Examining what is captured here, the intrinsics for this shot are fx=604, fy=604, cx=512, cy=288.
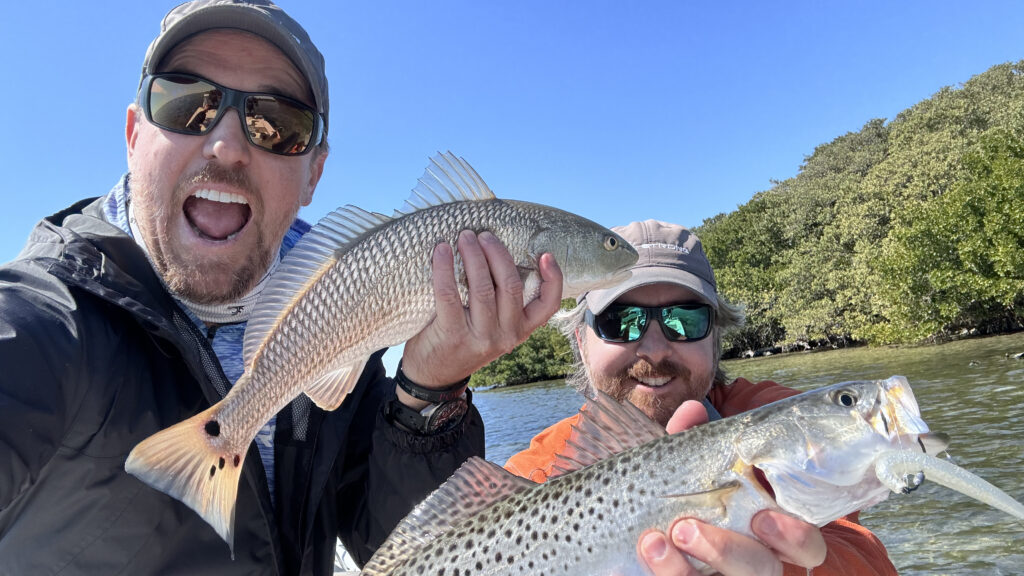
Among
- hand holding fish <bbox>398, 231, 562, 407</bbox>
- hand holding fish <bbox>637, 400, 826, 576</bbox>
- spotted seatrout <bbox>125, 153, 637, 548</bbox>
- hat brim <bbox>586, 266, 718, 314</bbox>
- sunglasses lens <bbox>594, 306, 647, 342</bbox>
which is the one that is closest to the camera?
hand holding fish <bbox>637, 400, 826, 576</bbox>

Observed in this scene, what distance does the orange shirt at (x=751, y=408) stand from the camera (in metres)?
2.79

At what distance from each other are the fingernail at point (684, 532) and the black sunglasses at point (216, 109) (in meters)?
2.53

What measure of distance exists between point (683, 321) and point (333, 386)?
2.77 metres

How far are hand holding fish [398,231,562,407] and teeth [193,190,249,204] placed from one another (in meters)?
1.13

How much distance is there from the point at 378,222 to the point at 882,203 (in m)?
50.9

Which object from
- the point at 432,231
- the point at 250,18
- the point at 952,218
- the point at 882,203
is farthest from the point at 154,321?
the point at 882,203

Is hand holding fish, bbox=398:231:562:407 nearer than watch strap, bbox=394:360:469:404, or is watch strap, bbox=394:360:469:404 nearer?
hand holding fish, bbox=398:231:562:407

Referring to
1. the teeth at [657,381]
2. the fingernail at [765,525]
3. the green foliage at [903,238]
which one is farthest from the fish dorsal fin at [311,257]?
the green foliage at [903,238]

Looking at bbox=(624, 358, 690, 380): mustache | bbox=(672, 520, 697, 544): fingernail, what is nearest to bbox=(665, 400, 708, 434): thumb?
bbox=(672, 520, 697, 544): fingernail

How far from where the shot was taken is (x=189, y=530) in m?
2.61

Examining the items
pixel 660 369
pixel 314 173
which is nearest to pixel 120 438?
pixel 314 173

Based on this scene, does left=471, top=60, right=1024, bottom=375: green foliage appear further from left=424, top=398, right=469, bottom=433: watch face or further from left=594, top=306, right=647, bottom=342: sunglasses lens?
left=424, top=398, right=469, bottom=433: watch face

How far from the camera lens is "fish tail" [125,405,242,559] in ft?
7.07

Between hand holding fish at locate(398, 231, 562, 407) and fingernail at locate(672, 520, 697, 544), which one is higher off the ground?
hand holding fish at locate(398, 231, 562, 407)
